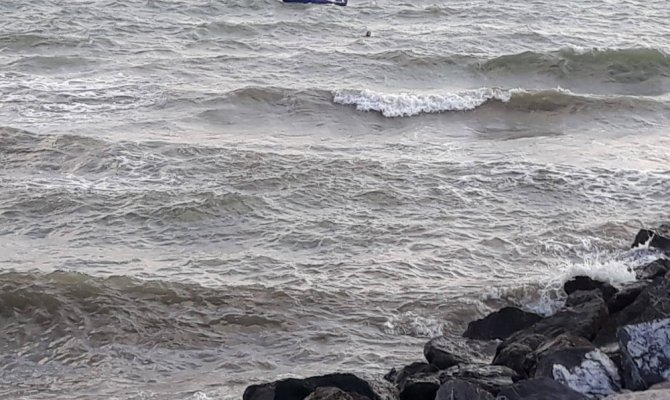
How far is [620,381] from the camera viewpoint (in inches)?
256

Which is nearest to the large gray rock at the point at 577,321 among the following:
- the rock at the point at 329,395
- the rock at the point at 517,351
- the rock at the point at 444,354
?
the rock at the point at 517,351

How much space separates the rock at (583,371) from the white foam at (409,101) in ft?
35.9

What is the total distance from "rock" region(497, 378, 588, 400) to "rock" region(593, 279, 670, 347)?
1.32m

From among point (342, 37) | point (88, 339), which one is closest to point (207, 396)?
point (88, 339)

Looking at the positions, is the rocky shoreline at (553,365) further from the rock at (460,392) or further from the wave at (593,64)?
the wave at (593,64)

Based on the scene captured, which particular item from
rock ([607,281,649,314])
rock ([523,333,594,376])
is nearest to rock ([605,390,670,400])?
rock ([523,333,594,376])

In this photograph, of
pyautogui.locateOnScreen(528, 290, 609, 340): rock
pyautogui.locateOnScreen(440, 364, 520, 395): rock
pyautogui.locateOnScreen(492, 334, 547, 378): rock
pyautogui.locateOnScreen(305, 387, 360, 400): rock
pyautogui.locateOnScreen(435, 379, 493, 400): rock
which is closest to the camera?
pyautogui.locateOnScreen(435, 379, 493, 400): rock

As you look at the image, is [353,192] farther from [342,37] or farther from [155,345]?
[342,37]

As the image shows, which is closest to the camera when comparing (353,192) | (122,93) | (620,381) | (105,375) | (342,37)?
(620,381)

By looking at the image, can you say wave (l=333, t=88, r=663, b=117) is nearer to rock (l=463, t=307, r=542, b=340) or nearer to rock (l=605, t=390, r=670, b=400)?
rock (l=463, t=307, r=542, b=340)

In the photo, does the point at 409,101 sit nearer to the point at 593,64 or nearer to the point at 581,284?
the point at 593,64

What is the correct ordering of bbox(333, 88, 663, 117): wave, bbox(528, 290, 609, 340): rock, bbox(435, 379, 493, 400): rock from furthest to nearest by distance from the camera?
bbox(333, 88, 663, 117): wave < bbox(528, 290, 609, 340): rock < bbox(435, 379, 493, 400): rock

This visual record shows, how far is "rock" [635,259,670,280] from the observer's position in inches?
353

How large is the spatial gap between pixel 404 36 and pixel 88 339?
16.1 meters
